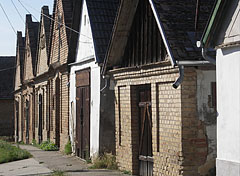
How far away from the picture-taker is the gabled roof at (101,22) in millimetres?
14812

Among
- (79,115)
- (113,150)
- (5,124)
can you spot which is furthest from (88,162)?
(5,124)

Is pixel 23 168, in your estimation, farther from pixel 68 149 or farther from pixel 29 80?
pixel 29 80

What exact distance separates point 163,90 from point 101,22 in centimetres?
515

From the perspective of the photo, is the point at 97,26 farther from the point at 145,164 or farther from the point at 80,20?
the point at 145,164

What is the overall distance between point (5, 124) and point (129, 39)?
2919 cm

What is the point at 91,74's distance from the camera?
15.4 meters

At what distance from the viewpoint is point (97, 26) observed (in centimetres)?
1513

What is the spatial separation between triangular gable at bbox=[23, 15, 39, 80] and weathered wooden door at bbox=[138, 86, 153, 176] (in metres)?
17.2

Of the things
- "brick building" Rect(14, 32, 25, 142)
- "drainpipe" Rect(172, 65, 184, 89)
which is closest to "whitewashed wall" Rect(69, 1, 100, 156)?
"drainpipe" Rect(172, 65, 184, 89)

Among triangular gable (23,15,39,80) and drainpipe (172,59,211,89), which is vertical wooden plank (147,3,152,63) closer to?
drainpipe (172,59,211,89)

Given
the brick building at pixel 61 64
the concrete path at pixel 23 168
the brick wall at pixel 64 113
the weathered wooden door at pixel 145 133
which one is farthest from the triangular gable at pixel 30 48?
the weathered wooden door at pixel 145 133

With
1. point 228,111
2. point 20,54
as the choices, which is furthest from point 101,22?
point 20,54

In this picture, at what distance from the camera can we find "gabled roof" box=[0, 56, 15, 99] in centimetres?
4144

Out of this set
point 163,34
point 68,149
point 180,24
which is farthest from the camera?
point 68,149
